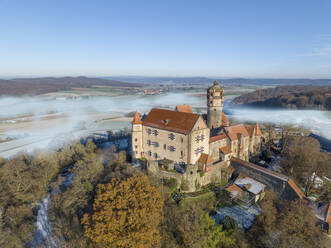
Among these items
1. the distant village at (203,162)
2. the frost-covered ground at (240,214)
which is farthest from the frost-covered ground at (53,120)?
the frost-covered ground at (240,214)

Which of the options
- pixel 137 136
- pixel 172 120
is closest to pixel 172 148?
pixel 172 120

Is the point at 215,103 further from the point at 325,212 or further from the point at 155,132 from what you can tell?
the point at 325,212

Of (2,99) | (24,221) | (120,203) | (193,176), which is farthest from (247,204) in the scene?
(2,99)

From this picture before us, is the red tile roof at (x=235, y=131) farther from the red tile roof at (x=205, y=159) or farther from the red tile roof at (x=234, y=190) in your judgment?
the red tile roof at (x=234, y=190)

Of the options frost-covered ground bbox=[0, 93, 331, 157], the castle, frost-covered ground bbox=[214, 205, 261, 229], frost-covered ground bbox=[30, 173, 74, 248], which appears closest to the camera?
frost-covered ground bbox=[30, 173, 74, 248]

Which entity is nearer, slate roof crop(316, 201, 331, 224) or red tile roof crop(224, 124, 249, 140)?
slate roof crop(316, 201, 331, 224)

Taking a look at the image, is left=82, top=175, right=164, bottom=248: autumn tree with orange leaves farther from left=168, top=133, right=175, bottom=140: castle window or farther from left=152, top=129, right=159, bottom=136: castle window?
left=152, top=129, right=159, bottom=136: castle window

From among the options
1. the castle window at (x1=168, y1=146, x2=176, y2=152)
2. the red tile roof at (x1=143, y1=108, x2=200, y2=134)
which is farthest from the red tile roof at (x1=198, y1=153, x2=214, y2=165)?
the red tile roof at (x1=143, y1=108, x2=200, y2=134)

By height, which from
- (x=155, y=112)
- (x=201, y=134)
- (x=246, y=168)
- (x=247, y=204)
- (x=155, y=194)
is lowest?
(x=247, y=204)

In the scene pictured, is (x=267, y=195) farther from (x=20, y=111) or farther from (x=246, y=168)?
(x=20, y=111)
